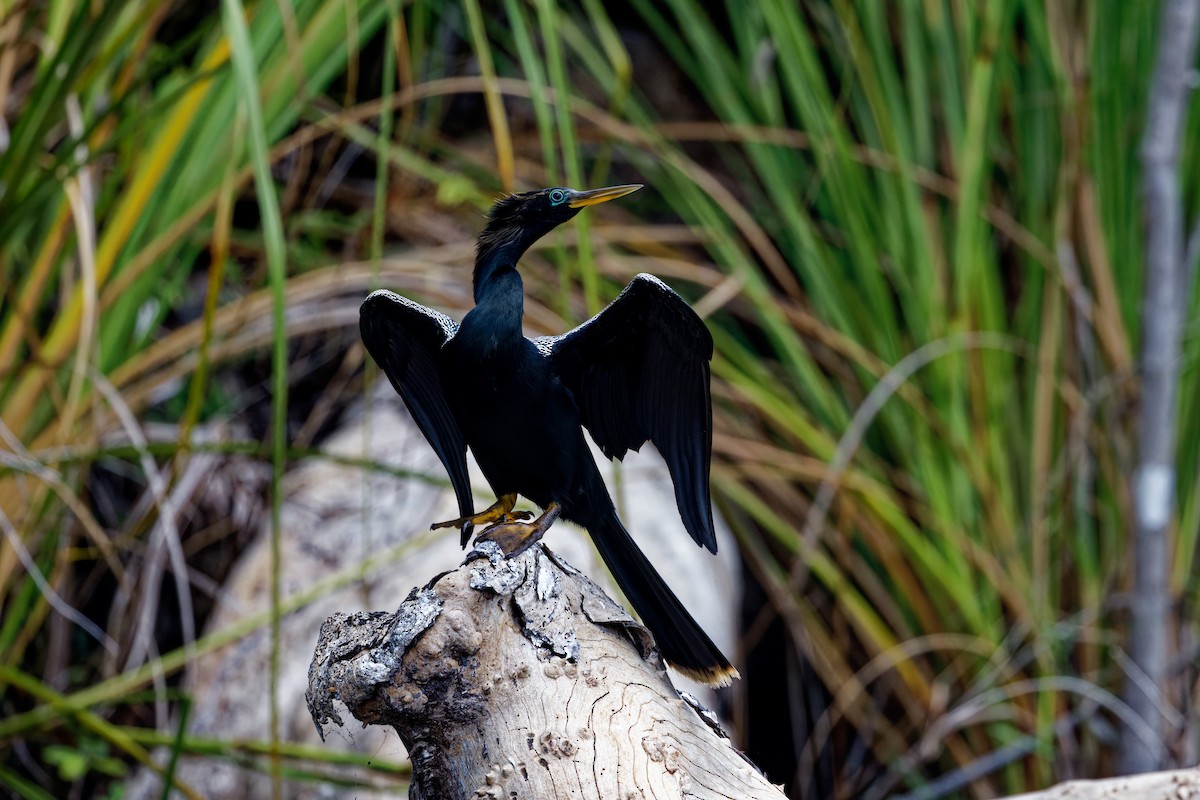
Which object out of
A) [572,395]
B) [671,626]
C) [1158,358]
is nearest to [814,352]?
[1158,358]

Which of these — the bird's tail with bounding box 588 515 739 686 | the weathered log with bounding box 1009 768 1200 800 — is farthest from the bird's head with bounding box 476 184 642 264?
the weathered log with bounding box 1009 768 1200 800

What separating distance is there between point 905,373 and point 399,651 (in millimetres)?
1682

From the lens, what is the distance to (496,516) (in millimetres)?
1637

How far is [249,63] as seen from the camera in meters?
1.73

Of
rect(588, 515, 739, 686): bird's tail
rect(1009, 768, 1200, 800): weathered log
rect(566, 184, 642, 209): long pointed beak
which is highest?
rect(566, 184, 642, 209): long pointed beak

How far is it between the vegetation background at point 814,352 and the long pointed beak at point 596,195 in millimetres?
770

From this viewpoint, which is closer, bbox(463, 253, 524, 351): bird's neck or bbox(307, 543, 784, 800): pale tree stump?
bbox(307, 543, 784, 800): pale tree stump

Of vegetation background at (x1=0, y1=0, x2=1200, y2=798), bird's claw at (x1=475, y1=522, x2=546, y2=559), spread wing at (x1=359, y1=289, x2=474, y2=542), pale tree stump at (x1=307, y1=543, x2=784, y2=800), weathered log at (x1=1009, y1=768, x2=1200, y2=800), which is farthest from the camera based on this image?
vegetation background at (x1=0, y1=0, x2=1200, y2=798)

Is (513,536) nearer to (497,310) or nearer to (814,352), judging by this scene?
(497,310)

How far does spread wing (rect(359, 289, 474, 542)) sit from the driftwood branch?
150 cm

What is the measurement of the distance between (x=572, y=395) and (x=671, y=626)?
336mm

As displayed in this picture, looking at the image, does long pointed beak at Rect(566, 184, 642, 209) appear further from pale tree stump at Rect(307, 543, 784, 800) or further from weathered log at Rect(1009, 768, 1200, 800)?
weathered log at Rect(1009, 768, 1200, 800)

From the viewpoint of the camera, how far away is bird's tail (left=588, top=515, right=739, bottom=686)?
1.49 m

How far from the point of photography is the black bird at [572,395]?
1.49m
